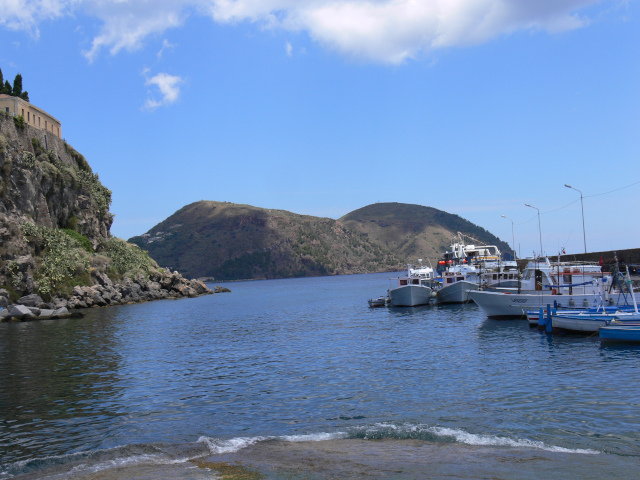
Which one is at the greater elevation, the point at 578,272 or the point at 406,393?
the point at 578,272

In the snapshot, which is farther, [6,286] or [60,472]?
[6,286]

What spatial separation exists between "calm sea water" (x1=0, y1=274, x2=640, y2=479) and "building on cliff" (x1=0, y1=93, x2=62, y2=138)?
55.2 metres

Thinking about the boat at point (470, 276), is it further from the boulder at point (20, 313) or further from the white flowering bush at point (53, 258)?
the white flowering bush at point (53, 258)

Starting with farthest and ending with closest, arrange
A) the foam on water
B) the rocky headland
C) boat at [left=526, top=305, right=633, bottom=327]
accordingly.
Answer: the rocky headland → boat at [left=526, top=305, right=633, bottom=327] → the foam on water

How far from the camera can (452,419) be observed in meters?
13.8

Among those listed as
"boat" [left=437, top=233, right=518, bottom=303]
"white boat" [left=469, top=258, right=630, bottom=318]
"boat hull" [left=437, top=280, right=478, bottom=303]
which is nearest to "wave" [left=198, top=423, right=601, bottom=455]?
"white boat" [left=469, top=258, right=630, bottom=318]

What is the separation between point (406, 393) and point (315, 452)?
6292 millimetres

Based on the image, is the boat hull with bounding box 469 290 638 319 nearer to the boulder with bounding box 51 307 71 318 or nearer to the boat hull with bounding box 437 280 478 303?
the boat hull with bounding box 437 280 478 303

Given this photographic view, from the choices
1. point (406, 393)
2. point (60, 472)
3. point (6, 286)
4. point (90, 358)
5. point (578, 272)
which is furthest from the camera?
point (6, 286)

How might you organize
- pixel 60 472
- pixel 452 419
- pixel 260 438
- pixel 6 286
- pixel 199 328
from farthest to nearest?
pixel 6 286 → pixel 199 328 → pixel 452 419 → pixel 260 438 → pixel 60 472

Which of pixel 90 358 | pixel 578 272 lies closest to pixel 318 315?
pixel 578 272

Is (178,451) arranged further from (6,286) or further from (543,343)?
(6,286)

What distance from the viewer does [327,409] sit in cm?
1536

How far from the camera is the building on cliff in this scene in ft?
236
